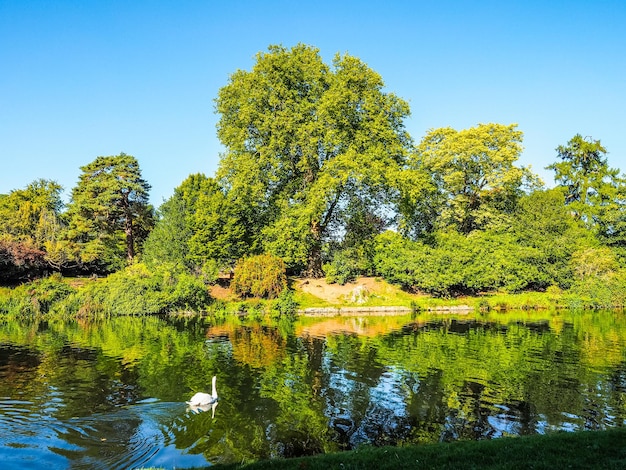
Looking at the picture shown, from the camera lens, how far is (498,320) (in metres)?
33.6

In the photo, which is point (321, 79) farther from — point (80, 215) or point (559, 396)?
point (559, 396)

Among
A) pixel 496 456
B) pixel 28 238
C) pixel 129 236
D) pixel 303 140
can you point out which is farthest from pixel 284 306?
pixel 496 456

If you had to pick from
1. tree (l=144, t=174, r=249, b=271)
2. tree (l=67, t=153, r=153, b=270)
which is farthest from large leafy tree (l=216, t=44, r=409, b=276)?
tree (l=67, t=153, r=153, b=270)

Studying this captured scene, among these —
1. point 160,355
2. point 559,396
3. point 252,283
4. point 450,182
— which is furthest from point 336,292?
point 559,396

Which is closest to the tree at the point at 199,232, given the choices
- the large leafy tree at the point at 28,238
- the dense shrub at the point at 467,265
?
the large leafy tree at the point at 28,238

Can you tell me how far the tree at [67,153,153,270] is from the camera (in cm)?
4944

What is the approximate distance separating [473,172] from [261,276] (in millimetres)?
26871

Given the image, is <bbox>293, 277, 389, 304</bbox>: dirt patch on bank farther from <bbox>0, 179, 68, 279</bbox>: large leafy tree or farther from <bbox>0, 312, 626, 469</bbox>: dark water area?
<bbox>0, 179, 68, 279</bbox>: large leafy tree

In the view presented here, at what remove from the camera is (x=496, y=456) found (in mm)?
8211

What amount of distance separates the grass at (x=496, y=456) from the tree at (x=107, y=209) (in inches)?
1801

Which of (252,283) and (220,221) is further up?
(220,221)

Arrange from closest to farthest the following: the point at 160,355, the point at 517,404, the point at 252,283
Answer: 1. the point at 517,404
2. the point at 160,355
3. the point at 252,283

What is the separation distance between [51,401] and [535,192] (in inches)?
1964

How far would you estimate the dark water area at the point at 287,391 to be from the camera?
35.9 feet
